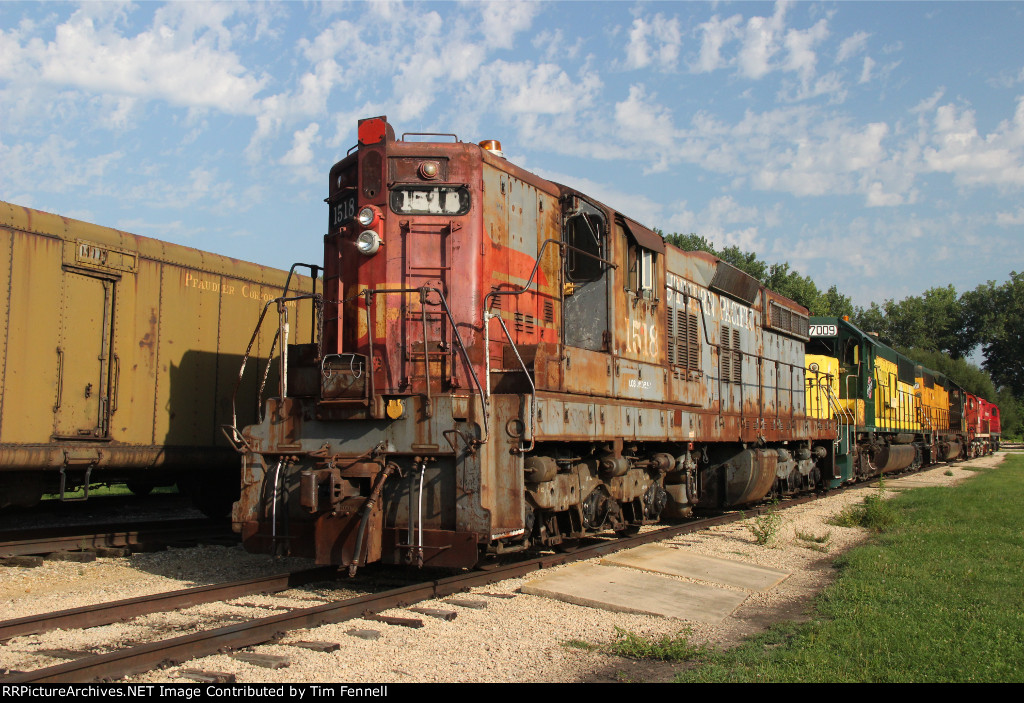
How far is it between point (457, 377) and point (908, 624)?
387 centimetres

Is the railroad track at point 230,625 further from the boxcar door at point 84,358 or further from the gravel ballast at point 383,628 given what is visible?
the boxcar door at point 84,358

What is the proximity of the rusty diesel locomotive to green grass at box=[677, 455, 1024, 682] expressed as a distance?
2.32 meters

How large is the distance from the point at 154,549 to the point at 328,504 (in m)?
3.77

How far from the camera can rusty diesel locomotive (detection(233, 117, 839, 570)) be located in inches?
252

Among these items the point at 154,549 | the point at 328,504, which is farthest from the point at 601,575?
the point at 154,549

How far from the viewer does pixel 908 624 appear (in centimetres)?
556

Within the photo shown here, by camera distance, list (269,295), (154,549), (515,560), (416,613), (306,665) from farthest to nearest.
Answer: (269,295) < (154,549) < (515,560) < (416,613) < (306,665)

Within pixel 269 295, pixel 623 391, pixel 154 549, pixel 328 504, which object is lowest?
pixel 154 549

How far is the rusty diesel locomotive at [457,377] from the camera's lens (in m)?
6.39

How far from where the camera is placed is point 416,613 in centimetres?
579

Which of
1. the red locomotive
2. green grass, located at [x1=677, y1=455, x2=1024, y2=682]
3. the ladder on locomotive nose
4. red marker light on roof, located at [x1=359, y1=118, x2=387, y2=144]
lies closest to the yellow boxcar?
red marker light on roof, located at [x1=359, y1=118, x2=387, y2=144]

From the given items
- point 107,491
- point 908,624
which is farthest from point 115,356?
point 908,624

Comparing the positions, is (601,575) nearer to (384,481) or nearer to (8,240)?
(384,481)

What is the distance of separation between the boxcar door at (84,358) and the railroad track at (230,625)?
3.58m
